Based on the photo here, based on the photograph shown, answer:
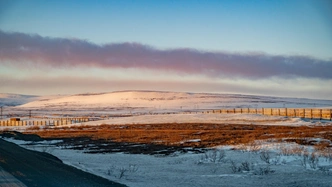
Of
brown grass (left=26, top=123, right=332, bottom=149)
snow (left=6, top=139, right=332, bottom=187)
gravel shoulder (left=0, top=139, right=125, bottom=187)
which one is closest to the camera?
gravel shoulder (left=0, top=139, right=125, bottom=187)

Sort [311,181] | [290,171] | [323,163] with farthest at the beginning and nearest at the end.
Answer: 1. [323,163]
2. [290,171]
3. [311,181]

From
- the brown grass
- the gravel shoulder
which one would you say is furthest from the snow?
the brown grass

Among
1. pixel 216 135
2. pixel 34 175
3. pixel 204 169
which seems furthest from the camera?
pixel 216 135

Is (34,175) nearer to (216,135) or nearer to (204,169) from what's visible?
(204,169)

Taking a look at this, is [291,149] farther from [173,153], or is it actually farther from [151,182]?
[151,182]

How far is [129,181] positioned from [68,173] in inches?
116

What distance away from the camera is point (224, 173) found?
59.5 ft

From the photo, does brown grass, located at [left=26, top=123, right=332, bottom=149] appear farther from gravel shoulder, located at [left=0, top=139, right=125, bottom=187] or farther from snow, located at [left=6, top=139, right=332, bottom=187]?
gravel shoulder, located at [left=0, top=139, right=125, bottom=187]

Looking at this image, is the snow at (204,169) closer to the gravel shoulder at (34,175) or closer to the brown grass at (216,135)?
the gravel shoulder at (34,175)

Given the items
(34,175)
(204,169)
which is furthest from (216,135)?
(34,175)

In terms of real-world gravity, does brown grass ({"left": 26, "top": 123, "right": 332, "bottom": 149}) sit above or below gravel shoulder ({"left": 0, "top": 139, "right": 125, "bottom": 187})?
below

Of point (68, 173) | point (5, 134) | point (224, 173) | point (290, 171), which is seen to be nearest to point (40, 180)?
point (68, 173)

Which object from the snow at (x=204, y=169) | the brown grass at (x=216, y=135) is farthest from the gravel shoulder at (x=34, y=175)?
the brown grass at (x=216, y=135)

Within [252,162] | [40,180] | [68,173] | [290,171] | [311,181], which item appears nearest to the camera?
[40,180]
